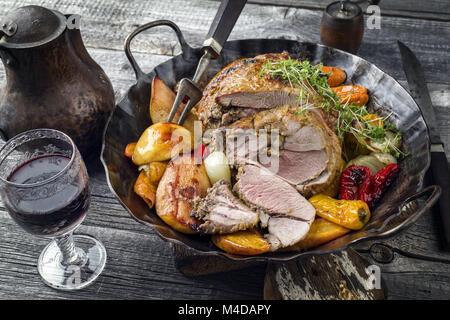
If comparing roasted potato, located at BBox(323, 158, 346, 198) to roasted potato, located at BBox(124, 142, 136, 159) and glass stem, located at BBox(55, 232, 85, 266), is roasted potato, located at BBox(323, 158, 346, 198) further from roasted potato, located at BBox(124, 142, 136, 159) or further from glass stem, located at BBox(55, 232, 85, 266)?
glass stem, located at BBox(55, 232, 85, 266)

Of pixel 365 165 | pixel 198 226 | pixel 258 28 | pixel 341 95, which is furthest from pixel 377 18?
pixel 198 226

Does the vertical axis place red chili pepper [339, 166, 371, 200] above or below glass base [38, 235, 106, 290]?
above

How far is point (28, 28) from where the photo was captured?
1938 mm

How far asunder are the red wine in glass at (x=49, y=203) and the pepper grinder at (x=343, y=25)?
1.73m

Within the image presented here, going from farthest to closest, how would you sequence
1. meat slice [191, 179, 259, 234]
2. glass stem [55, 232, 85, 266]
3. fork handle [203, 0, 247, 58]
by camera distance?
fork handle [203, 0, 247, 58]
glass stem [55, 232, 85, 266]
meat slice [191, 179, 259, 234]

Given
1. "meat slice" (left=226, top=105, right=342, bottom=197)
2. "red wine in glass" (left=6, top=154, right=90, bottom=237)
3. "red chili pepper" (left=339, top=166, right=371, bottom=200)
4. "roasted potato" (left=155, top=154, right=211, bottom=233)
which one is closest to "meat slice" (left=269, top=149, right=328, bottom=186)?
"meat slice" (left=226, top=105, right=342, bottom=197)

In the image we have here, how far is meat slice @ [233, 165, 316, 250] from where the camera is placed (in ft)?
5.79

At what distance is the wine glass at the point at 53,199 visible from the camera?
1629 millimetres

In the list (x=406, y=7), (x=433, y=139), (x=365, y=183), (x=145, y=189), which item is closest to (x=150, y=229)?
(x=145, y=189)

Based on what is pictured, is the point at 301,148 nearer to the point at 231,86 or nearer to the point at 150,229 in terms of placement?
the point at 231,86

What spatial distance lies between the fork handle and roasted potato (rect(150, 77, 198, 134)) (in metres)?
0.29

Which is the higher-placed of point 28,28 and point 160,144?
point 28,28

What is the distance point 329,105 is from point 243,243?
29.8 inches

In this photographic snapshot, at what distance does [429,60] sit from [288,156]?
1.44 m
